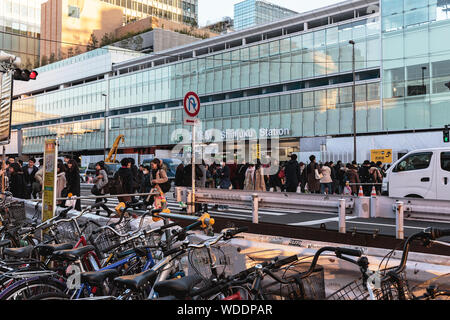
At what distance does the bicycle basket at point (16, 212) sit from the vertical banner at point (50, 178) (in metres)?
0.59

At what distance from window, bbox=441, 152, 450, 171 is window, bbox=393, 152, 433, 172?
0.31 metres

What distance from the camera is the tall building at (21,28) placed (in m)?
96.3

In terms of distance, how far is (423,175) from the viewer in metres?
11.0

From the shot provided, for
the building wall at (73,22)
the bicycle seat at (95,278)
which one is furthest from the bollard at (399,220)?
the building wall at (73,22)

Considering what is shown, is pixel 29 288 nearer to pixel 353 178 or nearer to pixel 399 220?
pixel 399 220

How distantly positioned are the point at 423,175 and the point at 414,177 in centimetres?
24

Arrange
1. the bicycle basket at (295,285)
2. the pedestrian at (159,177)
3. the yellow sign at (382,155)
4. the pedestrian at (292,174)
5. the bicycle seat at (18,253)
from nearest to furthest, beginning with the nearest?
the bicycle basket at (295,285)
the bicycle seat at (18,253)
the pedestrian at (159,177)
the pedestrian at (292,174)
the yellow sign at (382,155)

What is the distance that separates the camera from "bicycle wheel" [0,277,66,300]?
3100mm

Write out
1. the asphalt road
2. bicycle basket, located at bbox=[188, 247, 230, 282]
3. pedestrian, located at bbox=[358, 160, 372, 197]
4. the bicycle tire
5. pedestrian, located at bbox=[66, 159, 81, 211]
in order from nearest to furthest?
the bicycle tire < bicycle basket, located at bbox=[188, 247, 230, 282] < the asphalt road < pedestrian, located at bbox=[66, 159, 81, 211] < pedestrian, located at bbox=[358, 160, 372, 197]

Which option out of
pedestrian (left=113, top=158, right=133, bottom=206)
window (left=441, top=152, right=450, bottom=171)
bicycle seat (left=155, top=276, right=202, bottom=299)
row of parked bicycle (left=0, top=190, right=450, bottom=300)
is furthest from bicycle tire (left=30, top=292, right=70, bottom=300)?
window (left=441, top=152, right=450, bottom=171)

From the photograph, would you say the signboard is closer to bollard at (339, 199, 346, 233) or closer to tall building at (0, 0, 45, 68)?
bollard at (339, 199, 346, 233)

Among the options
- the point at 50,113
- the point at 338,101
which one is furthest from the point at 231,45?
the point at 50,113

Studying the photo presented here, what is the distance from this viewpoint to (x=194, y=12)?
4439 inches

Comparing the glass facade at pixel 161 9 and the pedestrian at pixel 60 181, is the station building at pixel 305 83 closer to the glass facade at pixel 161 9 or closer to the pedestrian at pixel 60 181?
the pedestrian at pixel 60 181
